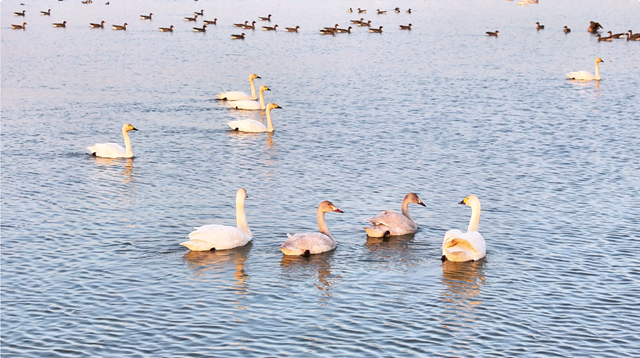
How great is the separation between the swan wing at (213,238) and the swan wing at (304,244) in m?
0.98

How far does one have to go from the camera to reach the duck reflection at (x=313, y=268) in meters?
14.7

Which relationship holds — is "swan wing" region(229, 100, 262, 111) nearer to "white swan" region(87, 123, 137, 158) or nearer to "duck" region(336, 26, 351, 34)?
"white swan" region(87, 123, 137, 158)

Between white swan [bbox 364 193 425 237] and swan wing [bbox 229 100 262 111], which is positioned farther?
swan wing [bbox 229 100 262 111]

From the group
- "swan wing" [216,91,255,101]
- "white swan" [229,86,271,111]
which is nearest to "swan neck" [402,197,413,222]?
"white swan" [229,86,271,111]

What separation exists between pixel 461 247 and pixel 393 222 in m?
1.85

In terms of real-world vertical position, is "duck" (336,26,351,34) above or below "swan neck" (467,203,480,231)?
above

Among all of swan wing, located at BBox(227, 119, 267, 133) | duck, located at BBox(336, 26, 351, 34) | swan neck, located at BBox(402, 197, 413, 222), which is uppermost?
duck, located at BBox(336, 26, 351, 34)

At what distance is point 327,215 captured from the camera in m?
19.1

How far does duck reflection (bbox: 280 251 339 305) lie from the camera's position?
578 inches

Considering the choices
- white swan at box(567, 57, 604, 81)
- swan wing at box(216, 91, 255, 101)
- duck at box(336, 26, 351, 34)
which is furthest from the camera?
duck at box(336, 26, 351, 34)

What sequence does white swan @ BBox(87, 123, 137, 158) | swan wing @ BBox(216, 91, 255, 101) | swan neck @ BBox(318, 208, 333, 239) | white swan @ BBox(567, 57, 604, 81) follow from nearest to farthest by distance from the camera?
swan neck @ BBox(318, 208, 333, 239)
white swan @ BBox(87, 123, 137, 158)
swan wing @ BBox(216, 91, 255, 101)
white swan @ BBox(567, 57, 604, 81)

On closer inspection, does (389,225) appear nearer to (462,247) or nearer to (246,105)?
(462,247)

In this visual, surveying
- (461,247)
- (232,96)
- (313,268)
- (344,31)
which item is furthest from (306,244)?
(344,31)

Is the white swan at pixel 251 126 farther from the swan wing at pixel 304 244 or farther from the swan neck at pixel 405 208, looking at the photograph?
the swan wing at pixel 304 244
